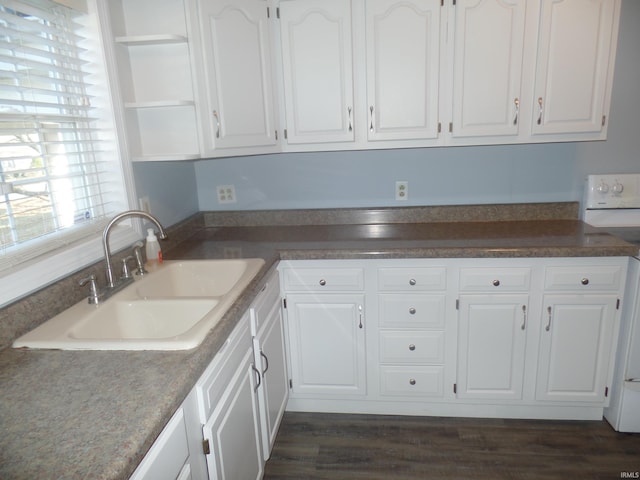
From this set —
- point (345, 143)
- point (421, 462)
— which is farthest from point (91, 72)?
point (421, 462)

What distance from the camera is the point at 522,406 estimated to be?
2.18 metres

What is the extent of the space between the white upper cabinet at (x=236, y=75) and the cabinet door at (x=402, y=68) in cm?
50

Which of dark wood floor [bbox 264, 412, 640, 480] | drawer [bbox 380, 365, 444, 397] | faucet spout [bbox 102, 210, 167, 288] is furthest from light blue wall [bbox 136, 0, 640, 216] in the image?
dark wood floor [bbox 264, 412, 640, 480]

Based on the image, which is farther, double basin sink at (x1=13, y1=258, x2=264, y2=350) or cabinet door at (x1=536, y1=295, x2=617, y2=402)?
cabinet door at (x1=536, y1=295, x2=617, y2=402)

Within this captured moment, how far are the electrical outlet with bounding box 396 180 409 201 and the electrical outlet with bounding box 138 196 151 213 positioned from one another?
4.40 ft

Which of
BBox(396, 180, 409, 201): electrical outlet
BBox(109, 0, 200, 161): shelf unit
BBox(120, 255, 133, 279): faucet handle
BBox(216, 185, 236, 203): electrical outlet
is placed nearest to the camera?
BBox(120, 255, 133, 279): faucet handle

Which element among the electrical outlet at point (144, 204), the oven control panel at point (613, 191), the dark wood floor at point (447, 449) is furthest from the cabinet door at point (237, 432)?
the oven control panel at point (613, 191)

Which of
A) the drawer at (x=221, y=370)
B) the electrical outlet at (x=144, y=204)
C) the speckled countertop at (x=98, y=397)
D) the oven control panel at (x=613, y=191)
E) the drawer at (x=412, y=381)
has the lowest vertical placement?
the drawer at (x=412, y=381)

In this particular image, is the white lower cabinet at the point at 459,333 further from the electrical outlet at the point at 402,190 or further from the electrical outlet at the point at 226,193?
the electrical outlet at the point at 226,193

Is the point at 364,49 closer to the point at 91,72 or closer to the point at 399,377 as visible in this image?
the point at 91,72

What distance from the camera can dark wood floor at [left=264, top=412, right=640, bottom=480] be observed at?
190cm

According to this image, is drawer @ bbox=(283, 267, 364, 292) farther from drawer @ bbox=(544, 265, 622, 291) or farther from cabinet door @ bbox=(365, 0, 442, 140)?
drawer @ bbox=(544, 265, 622, 291)

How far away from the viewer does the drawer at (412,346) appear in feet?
6.93

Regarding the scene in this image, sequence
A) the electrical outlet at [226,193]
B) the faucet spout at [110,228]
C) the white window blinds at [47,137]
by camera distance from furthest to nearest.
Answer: the electrical outlet at [226,193] → the faucet spout at [110,228] → the white window blinds at [47,137]
